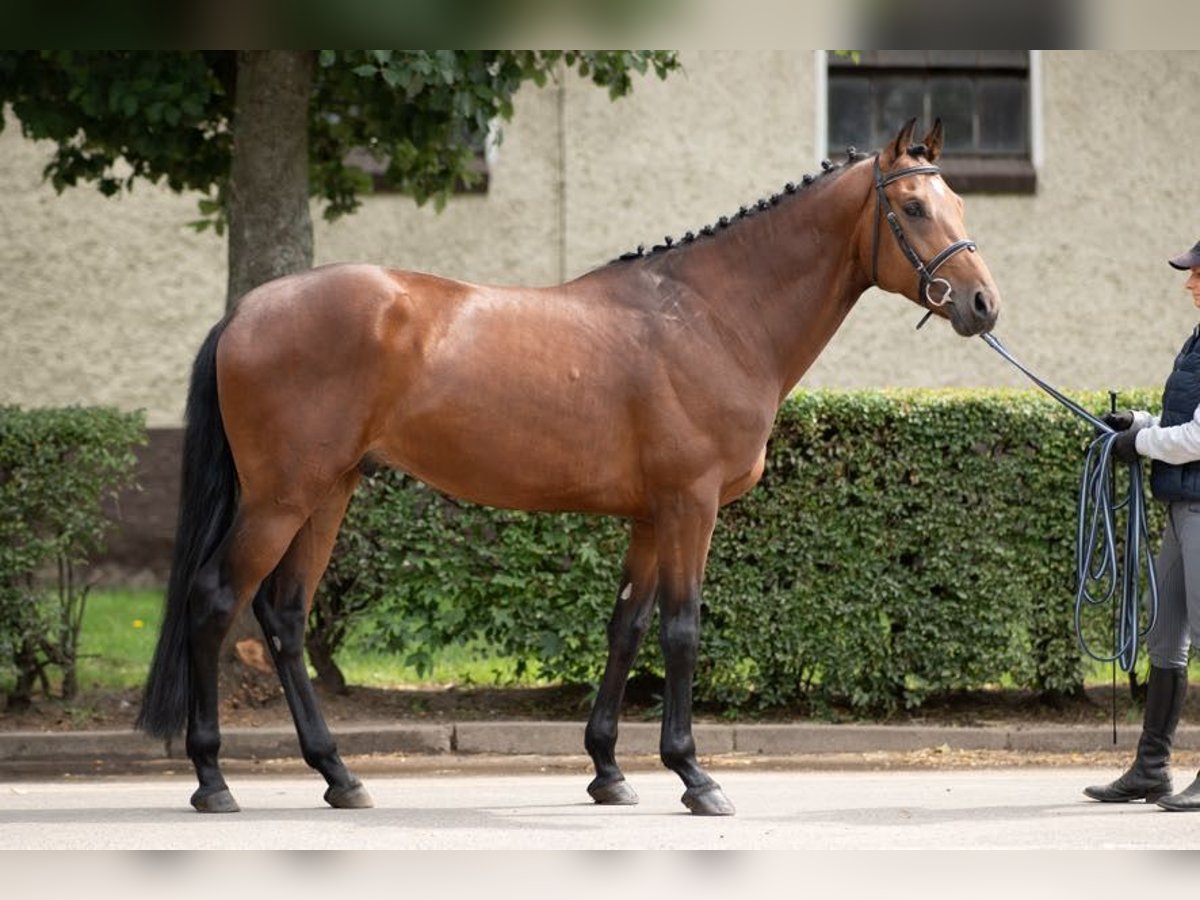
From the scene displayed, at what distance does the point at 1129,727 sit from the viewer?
28.9ft

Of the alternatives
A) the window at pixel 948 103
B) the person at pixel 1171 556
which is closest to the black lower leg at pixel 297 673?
the person at pixel 1171 556

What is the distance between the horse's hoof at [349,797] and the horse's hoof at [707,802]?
1.23 metres

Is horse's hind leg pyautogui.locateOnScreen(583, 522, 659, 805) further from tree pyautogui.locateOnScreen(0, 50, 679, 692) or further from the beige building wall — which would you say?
the beige building wall

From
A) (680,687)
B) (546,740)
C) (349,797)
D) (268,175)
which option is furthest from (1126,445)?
(268,175)

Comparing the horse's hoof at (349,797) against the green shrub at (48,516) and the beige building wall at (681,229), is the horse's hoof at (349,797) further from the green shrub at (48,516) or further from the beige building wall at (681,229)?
the beige building wall at (681,229)

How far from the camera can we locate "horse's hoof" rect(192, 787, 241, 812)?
20.8ft

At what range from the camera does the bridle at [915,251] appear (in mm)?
6324

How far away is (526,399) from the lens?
252 inches

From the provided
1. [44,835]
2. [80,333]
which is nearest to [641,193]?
[80,333]

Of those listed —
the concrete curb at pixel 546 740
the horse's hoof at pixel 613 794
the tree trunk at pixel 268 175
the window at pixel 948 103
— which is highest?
the window at pixel 948 103

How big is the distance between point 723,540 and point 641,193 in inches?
278

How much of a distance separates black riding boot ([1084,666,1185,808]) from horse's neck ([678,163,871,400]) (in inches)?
73.2

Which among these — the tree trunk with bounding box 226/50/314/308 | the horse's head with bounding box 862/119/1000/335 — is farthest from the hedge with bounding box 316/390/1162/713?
the horse's head with bounding box 862/119/1000/335

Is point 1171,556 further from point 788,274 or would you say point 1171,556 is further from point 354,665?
point 354,665
